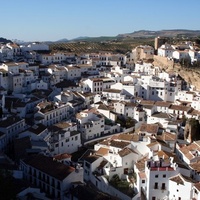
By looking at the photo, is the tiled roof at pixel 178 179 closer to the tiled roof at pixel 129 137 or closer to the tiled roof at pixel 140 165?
the tiled roof at pixel 140 165

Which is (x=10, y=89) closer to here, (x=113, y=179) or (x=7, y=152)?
(x=7, y=152)

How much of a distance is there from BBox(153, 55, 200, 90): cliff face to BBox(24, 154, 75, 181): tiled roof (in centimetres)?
2927

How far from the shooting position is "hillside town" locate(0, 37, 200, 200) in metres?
24.4

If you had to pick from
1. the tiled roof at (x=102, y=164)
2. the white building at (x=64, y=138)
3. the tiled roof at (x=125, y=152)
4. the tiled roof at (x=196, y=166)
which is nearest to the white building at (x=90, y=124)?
the white building at (x=64, y=138)

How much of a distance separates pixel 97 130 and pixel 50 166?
1145 cm

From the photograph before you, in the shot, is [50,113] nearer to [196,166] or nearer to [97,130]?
[97,130]

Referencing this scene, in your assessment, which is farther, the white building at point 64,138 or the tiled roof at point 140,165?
the white building at point 64,138

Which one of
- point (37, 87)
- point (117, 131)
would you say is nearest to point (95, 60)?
point (37, 87)

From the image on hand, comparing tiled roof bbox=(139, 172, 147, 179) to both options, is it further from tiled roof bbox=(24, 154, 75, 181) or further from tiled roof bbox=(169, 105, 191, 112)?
tiled roof bbox=(169, 105, 191, 112)

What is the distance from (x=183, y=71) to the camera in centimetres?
5159

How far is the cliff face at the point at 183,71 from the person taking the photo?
163 ft

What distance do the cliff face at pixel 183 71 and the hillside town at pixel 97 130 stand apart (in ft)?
2.78

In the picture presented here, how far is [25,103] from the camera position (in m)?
38.6

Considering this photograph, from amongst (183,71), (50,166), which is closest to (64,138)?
(50,166)
